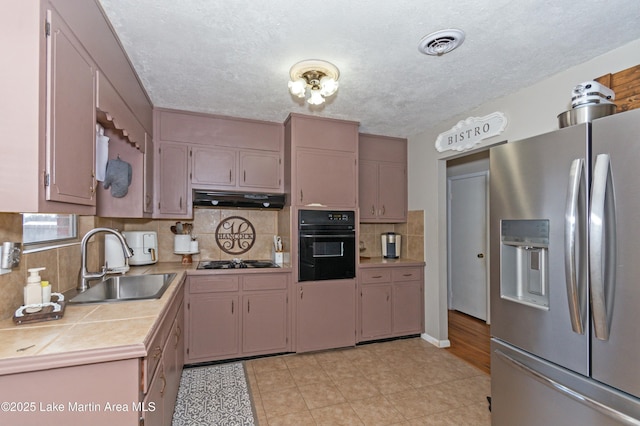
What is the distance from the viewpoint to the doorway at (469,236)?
4.26m

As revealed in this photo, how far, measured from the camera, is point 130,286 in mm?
2373

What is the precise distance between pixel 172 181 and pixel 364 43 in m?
2.22

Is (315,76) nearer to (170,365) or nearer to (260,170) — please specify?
(260,170)

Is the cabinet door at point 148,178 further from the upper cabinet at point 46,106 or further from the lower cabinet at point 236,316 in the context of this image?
the upper cabinet at point 46,106

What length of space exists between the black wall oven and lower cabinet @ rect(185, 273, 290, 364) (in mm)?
296

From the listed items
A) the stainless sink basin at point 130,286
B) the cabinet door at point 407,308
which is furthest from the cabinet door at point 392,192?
the stainless sink basin at point 130,286

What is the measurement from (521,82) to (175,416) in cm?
354

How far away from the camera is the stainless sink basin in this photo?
6.91ft

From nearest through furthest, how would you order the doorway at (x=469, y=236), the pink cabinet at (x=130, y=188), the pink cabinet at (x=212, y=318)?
the pink cabinet at (x=130, y=188), the pink cabinet at (x=212, y=318), the doorway at (x=469, y=236)

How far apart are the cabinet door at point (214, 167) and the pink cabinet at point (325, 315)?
134 cm

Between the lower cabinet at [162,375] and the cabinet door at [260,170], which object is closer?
the lower cabinet at [162,375]

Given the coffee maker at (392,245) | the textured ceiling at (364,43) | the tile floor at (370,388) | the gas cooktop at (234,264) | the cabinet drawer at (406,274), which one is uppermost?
the textured ceiling at (364,43)

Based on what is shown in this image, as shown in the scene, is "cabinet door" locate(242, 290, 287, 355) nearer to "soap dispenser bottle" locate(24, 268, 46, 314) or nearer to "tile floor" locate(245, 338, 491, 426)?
"tile floor" locate(245, 338, 491, 426)

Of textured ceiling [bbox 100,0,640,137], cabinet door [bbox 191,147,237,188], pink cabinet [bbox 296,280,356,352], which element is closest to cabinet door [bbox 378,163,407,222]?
pink cabinet [bbox 296,280,356,352]
